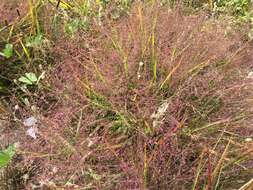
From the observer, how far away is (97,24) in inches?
90.6

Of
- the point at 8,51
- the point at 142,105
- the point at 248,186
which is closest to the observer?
the point at 248,186

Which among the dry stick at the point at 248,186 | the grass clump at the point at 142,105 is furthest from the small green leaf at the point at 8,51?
the dry stick at the point at 248,186

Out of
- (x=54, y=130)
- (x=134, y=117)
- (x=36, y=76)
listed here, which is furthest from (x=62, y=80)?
(x=134, y=117)

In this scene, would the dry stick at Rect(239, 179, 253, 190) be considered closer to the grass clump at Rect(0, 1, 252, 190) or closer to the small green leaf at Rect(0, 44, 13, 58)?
the grass clump at Rect(0, 1, 252, 190)

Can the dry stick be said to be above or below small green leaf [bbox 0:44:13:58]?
below

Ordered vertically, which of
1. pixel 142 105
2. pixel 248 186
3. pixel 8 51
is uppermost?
pixel 8 51

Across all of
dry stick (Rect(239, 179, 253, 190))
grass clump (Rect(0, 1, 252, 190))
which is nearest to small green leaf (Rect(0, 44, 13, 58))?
grass clump (Rect(0, 1, 252, 190))

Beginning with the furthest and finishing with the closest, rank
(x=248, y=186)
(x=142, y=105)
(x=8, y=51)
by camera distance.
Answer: (x=8, y=51), (x=142, y=105), (x=248, y=186)

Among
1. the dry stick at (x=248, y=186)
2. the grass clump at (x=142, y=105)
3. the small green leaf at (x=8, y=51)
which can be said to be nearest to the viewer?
the dry stick at (x=248, y=186)

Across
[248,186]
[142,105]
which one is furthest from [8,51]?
[248,186]

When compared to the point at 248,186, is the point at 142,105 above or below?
above

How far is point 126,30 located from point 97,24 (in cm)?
21

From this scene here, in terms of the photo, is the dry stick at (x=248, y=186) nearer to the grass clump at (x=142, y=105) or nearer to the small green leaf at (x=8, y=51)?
the grass clump at (x=142, y=105)

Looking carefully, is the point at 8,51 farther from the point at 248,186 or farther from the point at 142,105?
the point at 248,186
